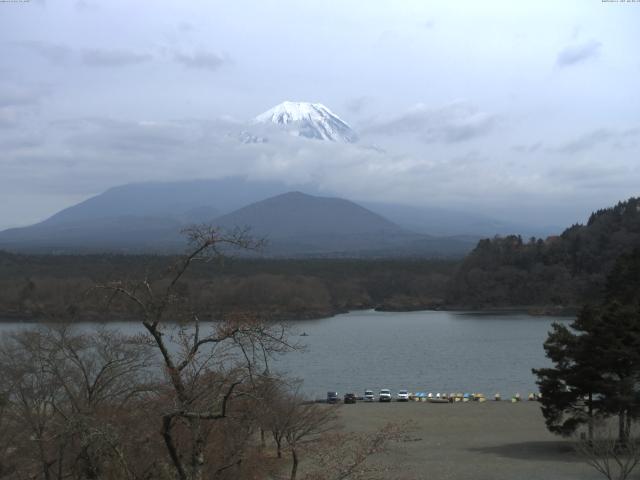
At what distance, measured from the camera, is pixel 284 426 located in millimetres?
12656

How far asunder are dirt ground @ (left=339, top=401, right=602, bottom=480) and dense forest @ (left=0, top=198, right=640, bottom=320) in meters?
30.9

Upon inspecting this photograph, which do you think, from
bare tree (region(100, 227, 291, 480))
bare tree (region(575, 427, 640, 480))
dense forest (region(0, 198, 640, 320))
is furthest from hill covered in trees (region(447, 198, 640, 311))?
bare tree (region(100, 227, 291, 480))

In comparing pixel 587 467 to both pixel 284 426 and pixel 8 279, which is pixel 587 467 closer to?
pixel 284 426

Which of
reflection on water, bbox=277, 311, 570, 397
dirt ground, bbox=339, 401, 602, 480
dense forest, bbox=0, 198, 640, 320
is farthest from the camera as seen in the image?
dense forest, bbox=0, 198, 640, 320

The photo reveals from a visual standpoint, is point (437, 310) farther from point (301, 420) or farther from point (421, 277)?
point (301, 420)

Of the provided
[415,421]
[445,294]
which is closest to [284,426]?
[415,421]

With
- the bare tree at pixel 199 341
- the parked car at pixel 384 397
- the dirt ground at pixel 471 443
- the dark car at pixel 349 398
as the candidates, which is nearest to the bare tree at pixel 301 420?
the dirt ground at pixel 471 443

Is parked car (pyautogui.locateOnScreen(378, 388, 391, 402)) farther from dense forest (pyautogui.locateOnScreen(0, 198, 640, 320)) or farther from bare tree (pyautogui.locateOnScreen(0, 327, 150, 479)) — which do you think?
dense forest (pyautogui.locateOnScreen(0, 198, 640, 320))

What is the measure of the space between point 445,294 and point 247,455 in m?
62.2

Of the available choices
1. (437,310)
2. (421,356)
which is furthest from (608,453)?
(437,310)

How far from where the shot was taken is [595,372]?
45.4 feet

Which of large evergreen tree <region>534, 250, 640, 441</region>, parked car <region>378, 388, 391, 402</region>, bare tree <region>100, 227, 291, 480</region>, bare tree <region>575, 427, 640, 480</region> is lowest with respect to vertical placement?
parked car <region>378, 388, 391, 402</region>

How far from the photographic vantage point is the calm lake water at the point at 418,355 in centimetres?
2773

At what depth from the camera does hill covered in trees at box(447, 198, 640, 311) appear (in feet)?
207
